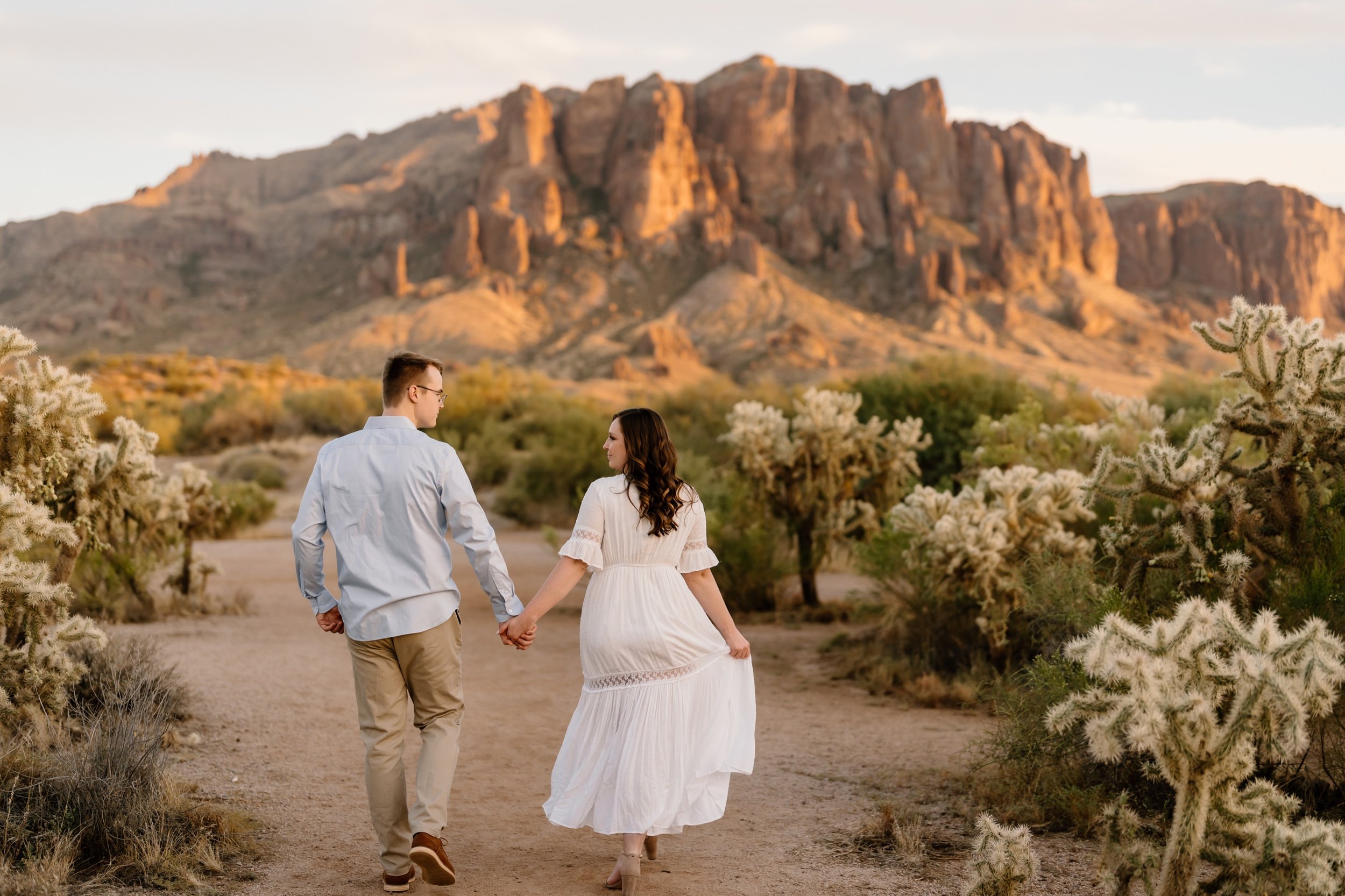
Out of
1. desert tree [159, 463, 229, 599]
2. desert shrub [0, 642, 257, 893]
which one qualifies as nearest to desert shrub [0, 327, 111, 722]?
desert shrub [0, 642, 257, 893]

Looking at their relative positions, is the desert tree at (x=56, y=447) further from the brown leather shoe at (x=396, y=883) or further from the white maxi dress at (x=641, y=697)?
the white maxi dress at (x=641, y=697)

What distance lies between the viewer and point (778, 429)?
12.6 m

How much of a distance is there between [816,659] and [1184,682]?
703cm

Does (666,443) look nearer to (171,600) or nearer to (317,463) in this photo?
(317,463)

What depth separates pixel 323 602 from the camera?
469 cm

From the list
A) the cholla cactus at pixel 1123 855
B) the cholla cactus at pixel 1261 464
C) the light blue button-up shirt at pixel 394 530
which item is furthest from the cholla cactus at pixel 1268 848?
the light blue button-up shirt at pixel 394 530

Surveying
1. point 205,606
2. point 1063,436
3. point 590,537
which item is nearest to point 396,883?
point 590,537

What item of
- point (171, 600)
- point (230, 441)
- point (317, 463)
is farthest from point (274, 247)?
point (317, 463)

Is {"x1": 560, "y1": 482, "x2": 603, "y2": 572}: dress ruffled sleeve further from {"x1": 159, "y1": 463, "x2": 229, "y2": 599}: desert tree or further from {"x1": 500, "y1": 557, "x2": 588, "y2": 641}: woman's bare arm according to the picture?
{"x1": 159, "y1": 463, "x2": 229, "y2": 599}: desert tree

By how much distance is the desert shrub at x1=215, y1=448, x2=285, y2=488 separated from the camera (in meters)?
28.0

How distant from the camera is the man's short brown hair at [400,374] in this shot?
4734 millimetres

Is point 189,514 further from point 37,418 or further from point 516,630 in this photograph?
point 516,630

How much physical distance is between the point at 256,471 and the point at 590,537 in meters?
25.9

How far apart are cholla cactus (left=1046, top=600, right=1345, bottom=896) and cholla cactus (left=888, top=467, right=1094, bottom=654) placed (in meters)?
4.78
